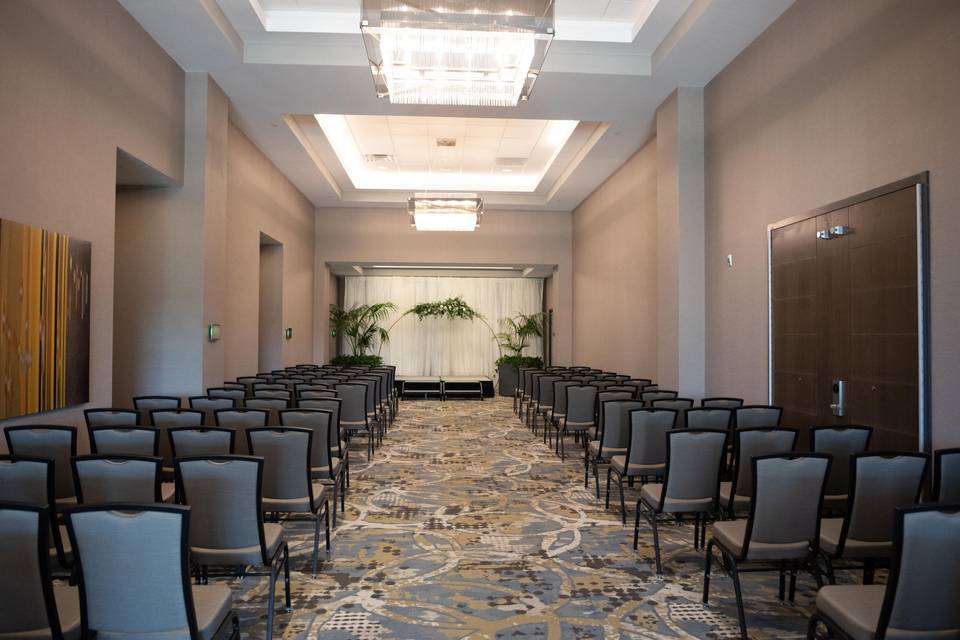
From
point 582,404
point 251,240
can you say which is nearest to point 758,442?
point 582,404

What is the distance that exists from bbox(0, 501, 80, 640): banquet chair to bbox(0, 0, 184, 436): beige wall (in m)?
3.21

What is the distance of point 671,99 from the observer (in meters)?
8.26

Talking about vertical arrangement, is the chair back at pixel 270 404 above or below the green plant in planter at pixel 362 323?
below

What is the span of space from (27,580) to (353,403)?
538 cm

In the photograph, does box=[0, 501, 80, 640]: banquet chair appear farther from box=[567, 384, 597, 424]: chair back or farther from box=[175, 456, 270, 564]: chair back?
box=[567, 384, 597, 424]: chair back

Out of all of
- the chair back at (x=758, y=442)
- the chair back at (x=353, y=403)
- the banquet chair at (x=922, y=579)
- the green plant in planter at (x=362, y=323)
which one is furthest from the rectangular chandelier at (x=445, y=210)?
the banquet chair at (x=922, y=579)

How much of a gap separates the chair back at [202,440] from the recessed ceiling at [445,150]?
23.8 ft

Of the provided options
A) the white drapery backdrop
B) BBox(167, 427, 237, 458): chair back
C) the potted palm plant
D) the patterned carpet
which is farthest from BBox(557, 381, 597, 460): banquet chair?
the white drapery backdrop

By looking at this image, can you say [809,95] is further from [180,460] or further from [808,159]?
[180,460]

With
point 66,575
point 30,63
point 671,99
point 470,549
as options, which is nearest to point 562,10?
point 671,99

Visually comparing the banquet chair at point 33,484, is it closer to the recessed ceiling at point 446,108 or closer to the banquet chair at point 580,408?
the recessed ceiling at point 446,108

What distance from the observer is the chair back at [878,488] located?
3012mm

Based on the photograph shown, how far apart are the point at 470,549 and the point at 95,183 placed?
4724 mm

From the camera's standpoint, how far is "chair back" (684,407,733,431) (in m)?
4.96
